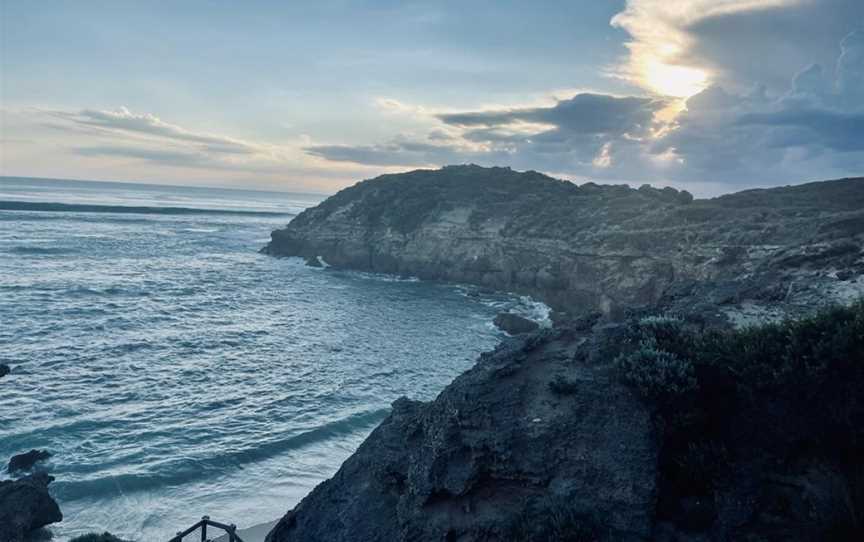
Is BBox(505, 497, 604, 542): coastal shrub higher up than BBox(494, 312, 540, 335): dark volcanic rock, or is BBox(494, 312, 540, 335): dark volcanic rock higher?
BBox(505, 497, 604, 542): coastal shrub

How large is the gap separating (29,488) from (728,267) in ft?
119

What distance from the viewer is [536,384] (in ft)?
35.5

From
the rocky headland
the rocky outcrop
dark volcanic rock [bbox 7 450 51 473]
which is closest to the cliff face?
the rocky headland

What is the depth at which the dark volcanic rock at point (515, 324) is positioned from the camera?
42219mm

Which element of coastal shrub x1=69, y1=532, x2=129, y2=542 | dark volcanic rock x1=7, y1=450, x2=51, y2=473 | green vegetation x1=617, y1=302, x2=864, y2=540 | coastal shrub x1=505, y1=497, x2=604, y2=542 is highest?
green vegetation x1=617, y1=302, x2=864, y2=540

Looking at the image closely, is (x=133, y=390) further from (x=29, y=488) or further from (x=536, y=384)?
(x=536, y=384)

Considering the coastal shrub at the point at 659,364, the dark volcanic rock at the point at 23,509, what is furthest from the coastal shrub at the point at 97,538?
the coastal shrub at the point at 659,364

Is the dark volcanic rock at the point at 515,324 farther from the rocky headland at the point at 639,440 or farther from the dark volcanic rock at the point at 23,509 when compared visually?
the dark volcanic rock at the point at 23,509

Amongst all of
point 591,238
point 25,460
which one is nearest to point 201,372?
point 25,460

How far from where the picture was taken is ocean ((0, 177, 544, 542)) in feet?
63.7

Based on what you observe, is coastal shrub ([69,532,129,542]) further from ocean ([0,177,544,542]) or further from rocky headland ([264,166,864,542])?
rocky headland ([264,166,864,542])

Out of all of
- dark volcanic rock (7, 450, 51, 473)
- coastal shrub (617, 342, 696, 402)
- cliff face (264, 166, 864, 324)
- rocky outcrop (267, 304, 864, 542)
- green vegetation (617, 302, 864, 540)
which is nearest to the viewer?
rocky outcrop (267, 304, 864, 542)

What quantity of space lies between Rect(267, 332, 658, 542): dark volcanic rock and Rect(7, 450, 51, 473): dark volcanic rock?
43.8ft

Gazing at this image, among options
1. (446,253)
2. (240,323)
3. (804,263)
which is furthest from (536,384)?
(446,253)
